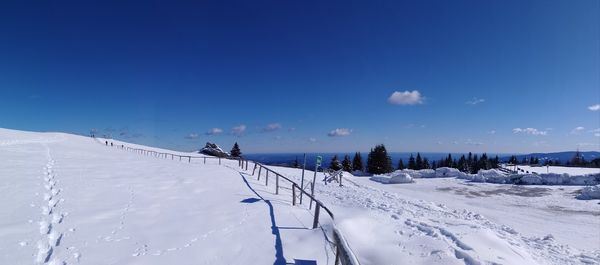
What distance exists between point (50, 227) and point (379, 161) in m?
67.7

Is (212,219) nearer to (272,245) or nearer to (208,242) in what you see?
(208,242)

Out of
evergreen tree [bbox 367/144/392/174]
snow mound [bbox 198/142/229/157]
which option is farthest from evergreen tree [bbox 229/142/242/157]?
→ evergreen tree [bbox 367/144/392/174]

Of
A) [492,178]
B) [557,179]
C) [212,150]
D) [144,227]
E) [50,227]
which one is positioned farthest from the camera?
[212,150]

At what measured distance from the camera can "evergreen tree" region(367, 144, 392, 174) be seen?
235 feet

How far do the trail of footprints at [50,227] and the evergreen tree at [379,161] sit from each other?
64405mm

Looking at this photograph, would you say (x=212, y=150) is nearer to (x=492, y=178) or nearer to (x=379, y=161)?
(x=379, y=161)

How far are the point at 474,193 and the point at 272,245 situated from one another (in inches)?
1100

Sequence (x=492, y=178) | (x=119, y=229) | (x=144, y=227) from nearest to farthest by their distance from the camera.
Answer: (x=119, y=229), (x=144, y=227), (x=492, y=178)

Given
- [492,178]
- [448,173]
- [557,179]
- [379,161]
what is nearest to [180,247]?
[492,178]

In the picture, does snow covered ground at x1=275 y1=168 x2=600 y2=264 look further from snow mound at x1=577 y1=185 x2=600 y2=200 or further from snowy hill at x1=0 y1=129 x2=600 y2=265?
snow mound at x1=577 y1=185 x2=600 y2=200

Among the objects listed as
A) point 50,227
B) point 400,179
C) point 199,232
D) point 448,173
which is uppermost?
point 50,227

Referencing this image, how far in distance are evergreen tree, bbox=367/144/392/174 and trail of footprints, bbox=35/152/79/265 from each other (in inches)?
2536

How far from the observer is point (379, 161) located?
236ft

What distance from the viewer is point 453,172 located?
4703cm
